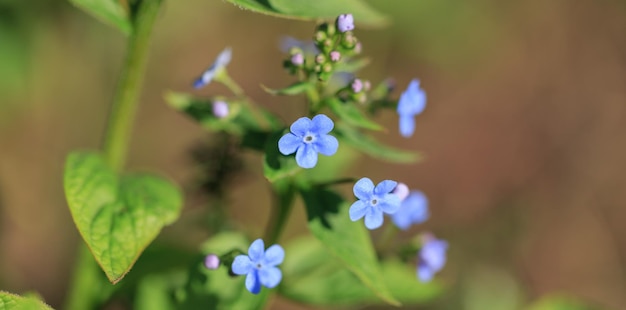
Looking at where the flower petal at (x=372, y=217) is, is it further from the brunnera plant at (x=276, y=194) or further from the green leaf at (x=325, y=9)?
the green leaf at (x=325, y=9)

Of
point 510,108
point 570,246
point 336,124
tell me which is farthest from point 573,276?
point 336,124

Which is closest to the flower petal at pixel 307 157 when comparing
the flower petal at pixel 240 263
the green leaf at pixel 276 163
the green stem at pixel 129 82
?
the green leaf at pixel 276 163

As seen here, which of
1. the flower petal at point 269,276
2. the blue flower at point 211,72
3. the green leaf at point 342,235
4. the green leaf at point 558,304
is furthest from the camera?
the green leaf at point 558,304

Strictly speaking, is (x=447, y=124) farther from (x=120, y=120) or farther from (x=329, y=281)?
(x=120, y=120)

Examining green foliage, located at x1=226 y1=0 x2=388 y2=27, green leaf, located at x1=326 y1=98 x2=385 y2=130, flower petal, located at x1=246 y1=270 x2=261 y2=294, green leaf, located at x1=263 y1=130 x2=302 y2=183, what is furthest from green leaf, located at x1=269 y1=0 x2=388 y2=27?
flower petal, located at x1=246 y1=270 x2=261 y2=294

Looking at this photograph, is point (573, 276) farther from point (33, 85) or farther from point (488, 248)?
point (33, 85)

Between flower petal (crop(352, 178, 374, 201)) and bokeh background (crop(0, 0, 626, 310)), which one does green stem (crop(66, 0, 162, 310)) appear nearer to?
flower petal (crop(352, 178, 374, 201))

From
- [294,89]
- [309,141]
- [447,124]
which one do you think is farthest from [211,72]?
[447,124]

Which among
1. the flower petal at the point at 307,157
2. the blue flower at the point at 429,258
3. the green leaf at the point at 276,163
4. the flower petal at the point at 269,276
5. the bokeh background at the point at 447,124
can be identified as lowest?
the bokeh background at the point at 447,124
